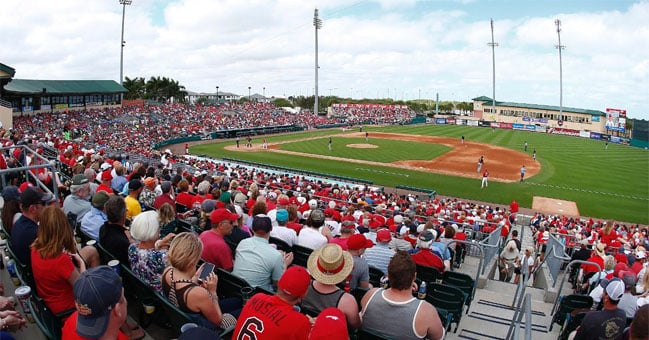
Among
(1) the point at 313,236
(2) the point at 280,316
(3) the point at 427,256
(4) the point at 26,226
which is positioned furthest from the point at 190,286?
(3) the point at 427,256

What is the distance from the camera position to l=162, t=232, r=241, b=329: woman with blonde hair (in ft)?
12.6

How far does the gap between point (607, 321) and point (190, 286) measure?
4539 mm

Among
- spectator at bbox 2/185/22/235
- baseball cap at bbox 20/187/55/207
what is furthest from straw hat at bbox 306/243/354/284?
spectator at bbox 2/185/22/235

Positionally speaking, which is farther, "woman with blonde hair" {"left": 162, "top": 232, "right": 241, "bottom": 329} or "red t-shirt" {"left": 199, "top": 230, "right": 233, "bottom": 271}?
"red t-shirt" {"left": 199, "top": 230, "right": 233, "bottom": 271}

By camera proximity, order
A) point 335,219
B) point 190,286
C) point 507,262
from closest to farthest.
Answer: point 190,286 → point 335,219 → point 507,262

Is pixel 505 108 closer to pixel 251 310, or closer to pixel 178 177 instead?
pixel 178 177

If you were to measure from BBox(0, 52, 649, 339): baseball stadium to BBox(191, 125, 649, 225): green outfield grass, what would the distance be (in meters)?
0.21

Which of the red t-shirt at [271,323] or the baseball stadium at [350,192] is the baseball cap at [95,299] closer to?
the baseball stadium at [350,192]

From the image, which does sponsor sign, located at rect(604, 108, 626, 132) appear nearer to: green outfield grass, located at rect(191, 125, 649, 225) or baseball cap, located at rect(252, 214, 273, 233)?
green outfield grass, located at rect(191, 125, 649, 225)

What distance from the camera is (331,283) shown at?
4035mm

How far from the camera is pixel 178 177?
12211mm

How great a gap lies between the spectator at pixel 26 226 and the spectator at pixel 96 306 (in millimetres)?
2172

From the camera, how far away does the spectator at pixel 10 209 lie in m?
5.79

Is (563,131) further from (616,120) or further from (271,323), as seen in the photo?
(271,323)
